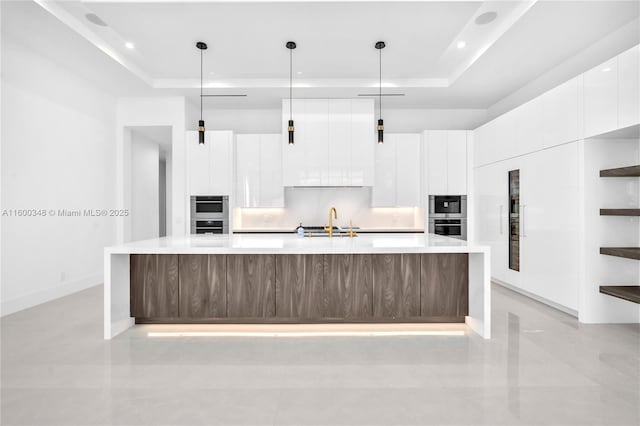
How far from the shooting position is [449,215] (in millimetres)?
6305

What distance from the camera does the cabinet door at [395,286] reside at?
3.59 metres

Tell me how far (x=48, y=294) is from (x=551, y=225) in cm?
617

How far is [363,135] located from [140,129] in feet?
12.6

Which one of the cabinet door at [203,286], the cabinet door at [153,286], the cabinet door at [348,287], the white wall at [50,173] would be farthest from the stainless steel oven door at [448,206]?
the white wall at [50,173]

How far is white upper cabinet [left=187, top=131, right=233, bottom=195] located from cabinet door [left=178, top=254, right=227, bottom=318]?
110 inches

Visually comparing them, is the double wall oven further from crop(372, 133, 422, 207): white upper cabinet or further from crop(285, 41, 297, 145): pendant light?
crop(285, 41, 297, 145): pendant light

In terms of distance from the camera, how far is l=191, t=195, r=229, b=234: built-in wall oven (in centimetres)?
626

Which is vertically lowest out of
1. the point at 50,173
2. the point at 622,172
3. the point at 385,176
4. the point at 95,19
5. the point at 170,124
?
the point at 622,172

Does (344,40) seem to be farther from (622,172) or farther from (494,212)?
(494,212)

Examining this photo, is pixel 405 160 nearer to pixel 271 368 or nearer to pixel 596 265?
pixel 596 265

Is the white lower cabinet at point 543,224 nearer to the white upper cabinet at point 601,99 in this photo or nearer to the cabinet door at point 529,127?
the cabinet door at point 529,127

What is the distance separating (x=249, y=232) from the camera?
21.0 feet

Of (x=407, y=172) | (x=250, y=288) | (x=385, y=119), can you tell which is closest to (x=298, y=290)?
(x=250, y=288)

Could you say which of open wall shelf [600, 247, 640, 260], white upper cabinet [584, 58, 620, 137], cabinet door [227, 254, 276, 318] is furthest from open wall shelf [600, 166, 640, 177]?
cabinet door [227, 254, 276, 318]
